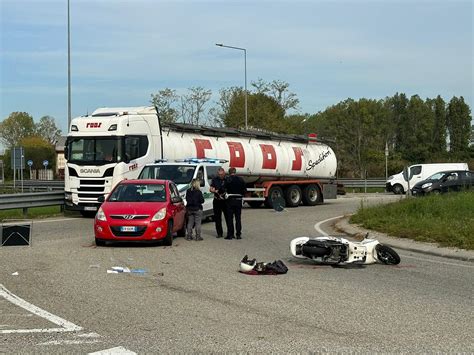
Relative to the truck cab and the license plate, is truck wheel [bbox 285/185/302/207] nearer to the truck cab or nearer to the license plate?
the truck cab

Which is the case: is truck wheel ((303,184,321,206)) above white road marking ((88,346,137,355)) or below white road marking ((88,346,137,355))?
above

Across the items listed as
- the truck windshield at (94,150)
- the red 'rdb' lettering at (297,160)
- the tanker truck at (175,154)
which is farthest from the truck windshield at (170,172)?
the red 'rdb' lettering at (297,160)

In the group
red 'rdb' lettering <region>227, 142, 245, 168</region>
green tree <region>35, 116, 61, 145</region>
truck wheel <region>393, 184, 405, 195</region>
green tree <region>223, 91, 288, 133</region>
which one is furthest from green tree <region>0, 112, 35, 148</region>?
red 'rdb' lettering <region>227, 142, 245, 168</region>

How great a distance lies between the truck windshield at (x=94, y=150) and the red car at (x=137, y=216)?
7.02 m

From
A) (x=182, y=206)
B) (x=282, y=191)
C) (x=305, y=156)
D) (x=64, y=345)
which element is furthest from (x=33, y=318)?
(x=305, y=156)

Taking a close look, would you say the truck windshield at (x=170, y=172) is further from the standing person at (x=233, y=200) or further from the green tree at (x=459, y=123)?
the green tree at (x=459, y=123)

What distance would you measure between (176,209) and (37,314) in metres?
7.88

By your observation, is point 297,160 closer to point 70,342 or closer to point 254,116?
point 70,342

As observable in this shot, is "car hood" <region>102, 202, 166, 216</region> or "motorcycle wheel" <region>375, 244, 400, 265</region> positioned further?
"car hood" <region>102, 202, 166, 216</region>

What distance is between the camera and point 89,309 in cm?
766

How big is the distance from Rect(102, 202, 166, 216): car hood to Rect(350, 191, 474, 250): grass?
6.10 m

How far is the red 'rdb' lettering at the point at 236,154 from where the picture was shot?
26859mm

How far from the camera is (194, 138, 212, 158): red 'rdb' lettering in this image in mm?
25250

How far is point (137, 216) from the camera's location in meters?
13.8
